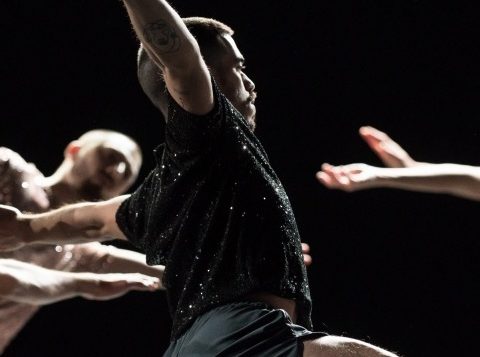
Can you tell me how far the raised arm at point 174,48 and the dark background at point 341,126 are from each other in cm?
215

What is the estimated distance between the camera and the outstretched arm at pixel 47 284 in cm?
207

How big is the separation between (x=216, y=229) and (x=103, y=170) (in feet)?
5.04

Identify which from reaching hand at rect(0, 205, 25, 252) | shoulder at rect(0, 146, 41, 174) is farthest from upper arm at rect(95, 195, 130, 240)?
shoulder at rect(0, 146, 41, 174)

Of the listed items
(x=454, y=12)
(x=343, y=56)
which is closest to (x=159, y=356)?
(x=343, y=56)

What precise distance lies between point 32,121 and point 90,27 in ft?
1.67

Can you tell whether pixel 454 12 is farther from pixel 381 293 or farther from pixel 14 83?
pixel 14 83

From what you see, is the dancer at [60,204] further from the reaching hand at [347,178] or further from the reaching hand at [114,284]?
the reaching hand at [347,178]


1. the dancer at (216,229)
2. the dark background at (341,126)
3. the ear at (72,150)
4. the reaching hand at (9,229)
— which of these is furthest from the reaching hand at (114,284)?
the dark background at (341,126)

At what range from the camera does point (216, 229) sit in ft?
4.24

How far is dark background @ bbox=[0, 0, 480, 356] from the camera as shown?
3.25 metres

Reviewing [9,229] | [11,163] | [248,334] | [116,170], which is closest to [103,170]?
[116,170]

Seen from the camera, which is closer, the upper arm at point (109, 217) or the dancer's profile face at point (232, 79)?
the dancer's profile face at point (232, 79)

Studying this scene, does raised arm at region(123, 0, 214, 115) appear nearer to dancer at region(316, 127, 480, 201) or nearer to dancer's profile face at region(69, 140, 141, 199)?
dancer at region(316, 127, 480, 201)

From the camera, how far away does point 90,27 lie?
369 cm
